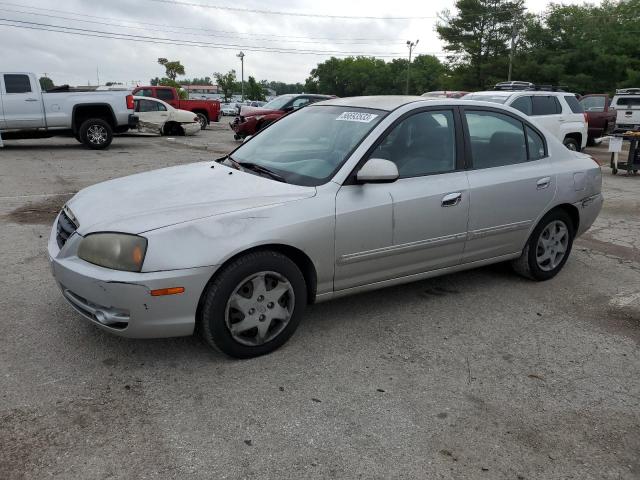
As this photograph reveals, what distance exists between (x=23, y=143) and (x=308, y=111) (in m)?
14.9

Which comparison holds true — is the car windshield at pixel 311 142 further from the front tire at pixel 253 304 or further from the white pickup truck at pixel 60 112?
the white pickup truck at pixel 60 112

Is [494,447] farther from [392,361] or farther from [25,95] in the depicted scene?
[25,95]

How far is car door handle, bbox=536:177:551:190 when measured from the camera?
4491 mm

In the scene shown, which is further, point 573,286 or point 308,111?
point 573,286

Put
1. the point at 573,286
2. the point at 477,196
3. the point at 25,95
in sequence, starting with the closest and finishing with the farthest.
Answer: the point at 477,196 < the point at 573,286 < the point at 25,95

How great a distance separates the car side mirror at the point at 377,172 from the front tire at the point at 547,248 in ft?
5.95

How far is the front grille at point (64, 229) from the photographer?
333 cm

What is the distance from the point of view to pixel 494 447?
101 inches

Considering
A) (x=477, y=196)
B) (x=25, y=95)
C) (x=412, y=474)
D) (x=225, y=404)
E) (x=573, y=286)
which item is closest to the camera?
(x=412, y=474)

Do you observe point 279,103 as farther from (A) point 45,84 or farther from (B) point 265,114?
(A) point 45,84

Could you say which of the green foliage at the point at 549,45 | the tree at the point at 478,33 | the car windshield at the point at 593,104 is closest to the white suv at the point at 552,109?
the car windshield at the point at 593,104

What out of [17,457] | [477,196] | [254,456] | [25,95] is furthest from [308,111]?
[25,95]

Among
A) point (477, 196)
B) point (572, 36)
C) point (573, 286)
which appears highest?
point (572, 36)

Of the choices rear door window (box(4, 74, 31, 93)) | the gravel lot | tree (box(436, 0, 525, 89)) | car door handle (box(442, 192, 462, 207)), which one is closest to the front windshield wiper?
the gravel lot
